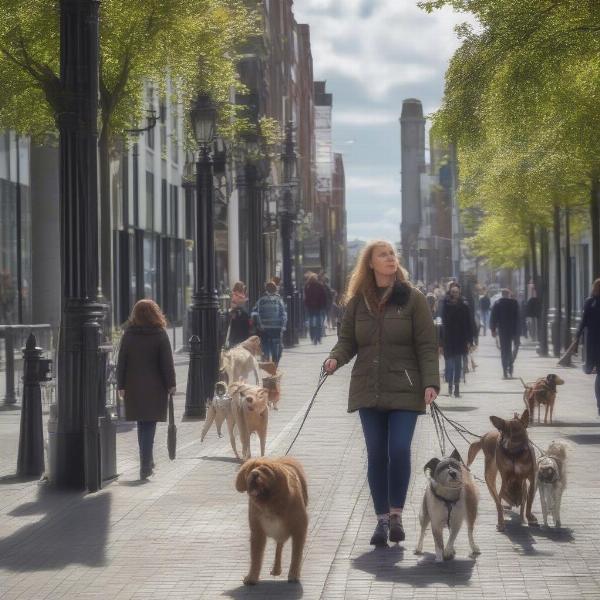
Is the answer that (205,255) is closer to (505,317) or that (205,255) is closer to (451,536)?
(505,317)

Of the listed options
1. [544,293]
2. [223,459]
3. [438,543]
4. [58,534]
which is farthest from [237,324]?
[438,543]

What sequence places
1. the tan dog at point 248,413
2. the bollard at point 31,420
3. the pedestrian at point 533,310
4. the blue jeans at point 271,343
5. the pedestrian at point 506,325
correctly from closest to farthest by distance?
the bollard at point 31,420 → the tan dog at point 248,413 → the pedestrian at point 506,325 → the blue jeans at point 271,343 → the pedestrian at point 533,310

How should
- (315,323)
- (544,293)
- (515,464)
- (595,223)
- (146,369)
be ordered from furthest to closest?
1. (315,323)
2. (544,293)
3. (595,223)
4. (146,369)
5. (515,464)

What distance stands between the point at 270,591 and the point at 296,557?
0.24 metres

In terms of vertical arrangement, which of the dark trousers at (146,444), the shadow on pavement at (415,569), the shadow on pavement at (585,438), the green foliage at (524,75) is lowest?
the shadow on pavement at (585,438)

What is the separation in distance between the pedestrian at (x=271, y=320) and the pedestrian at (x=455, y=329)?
16.0ft

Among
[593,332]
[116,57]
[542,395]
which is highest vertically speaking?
[116,57]

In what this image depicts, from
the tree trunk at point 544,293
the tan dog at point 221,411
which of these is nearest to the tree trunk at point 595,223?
the tree trunk at point 544,293

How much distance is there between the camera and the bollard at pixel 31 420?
12.8m

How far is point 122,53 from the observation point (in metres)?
23.8

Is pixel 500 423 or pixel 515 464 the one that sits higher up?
Result: pixel 500 423

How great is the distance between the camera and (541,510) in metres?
10.5

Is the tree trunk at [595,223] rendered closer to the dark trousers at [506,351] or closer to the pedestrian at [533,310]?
the dark trousers at [506,351]

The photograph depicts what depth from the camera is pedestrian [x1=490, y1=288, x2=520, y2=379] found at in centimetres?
2784
